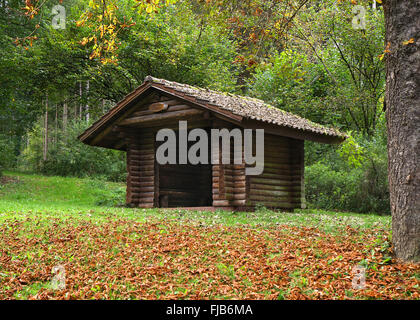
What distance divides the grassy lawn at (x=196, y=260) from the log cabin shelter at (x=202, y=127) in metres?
3.74

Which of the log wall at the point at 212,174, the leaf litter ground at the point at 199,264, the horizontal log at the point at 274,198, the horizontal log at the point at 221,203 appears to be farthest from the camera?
the horizontal log at the point at 274,198

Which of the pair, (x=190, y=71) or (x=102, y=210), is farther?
(x=190, y=71)

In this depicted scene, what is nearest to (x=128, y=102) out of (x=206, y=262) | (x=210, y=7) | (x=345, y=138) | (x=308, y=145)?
(x=210, y=7)

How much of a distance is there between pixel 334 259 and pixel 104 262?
3543mm

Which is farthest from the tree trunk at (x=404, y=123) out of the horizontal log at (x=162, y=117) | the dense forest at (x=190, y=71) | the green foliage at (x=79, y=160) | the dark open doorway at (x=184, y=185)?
the green foliage at (x=79, y=160)

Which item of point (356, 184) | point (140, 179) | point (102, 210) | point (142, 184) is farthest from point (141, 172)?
point (356, 184)

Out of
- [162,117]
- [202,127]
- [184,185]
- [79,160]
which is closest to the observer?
[162,117]

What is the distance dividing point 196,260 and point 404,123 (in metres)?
3.73

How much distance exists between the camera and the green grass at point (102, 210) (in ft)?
37.7

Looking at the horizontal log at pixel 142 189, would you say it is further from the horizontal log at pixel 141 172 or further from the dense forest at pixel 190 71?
the dense forest at pixel 190 71

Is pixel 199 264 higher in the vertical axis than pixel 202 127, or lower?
lower

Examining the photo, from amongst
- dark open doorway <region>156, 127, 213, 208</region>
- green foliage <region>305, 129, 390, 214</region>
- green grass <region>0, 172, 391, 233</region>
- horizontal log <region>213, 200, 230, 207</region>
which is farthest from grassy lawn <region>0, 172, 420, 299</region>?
green foliage <region>305, 129, 390, 214</region>

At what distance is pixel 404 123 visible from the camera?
21.6 ft

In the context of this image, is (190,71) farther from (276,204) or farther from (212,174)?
(276,204)
